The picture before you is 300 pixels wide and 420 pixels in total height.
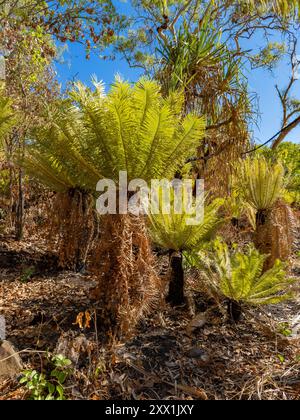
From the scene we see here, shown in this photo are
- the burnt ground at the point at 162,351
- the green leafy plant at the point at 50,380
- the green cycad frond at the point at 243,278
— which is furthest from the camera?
the green cycad frond at the point at 243,278

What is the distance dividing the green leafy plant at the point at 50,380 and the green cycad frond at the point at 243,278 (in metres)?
1.32

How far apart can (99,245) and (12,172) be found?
2.95 m

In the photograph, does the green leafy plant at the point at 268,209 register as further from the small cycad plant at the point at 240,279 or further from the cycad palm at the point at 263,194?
the small cycad plant at the point at 240,279

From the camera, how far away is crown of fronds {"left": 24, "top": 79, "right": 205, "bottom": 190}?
7.20 feet

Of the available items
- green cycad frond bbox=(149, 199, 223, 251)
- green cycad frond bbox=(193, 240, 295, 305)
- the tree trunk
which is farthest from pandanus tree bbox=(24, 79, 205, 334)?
green cycad frond bbox=(193, 240, 295, 305)

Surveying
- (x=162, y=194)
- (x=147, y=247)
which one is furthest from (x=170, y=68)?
(x=147, y=247)

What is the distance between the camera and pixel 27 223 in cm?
Result: 470

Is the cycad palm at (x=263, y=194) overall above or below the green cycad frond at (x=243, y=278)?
above

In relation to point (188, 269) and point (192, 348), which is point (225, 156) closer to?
point (188, 269)

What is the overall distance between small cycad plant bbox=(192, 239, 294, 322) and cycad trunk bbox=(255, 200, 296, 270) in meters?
0.94

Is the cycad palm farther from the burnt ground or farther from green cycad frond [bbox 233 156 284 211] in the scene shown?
the burnt ground

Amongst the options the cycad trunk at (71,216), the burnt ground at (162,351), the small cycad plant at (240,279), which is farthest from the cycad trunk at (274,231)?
the cycad trunk at (71,216)

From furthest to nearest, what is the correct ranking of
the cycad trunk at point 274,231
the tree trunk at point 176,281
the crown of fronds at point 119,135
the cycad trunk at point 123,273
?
the cycad trunk at point 274,231
the tree trunk at point 176,281
the cycad trunk at point 123,273
the crown of fronds at point 119,135

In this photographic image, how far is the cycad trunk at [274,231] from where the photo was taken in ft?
12.1
